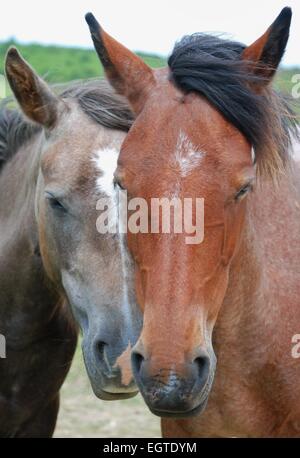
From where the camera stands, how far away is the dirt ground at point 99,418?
287 inches

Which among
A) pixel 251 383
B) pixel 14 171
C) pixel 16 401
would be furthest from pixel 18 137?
pixel 251 383

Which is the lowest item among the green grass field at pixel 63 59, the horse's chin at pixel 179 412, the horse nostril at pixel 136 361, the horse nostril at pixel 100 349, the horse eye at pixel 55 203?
the green grass field at pixel 63 59

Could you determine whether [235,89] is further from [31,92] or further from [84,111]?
[31,92]

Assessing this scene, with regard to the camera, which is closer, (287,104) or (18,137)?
(287,104)

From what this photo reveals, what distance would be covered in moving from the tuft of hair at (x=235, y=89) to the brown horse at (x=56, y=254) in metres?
0.68

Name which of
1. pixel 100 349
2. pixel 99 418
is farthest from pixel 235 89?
pixel 99 418

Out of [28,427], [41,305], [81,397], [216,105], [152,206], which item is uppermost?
[216,105]

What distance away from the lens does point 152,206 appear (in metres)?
3.36

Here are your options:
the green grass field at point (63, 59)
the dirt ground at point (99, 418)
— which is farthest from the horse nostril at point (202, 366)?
the green grass field at point (63, 59)

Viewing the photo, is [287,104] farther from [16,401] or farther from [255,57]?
[16,401]

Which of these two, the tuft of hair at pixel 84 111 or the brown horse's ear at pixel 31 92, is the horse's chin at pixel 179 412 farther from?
the brown horse's ear at pixel 31 92

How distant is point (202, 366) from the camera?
10.7 ft

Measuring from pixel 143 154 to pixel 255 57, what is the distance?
2.32ft

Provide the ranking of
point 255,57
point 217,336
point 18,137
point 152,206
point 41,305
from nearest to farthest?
point 152,206 → point 255,57 → point 217,336 → point 41,305 → point 18,137
